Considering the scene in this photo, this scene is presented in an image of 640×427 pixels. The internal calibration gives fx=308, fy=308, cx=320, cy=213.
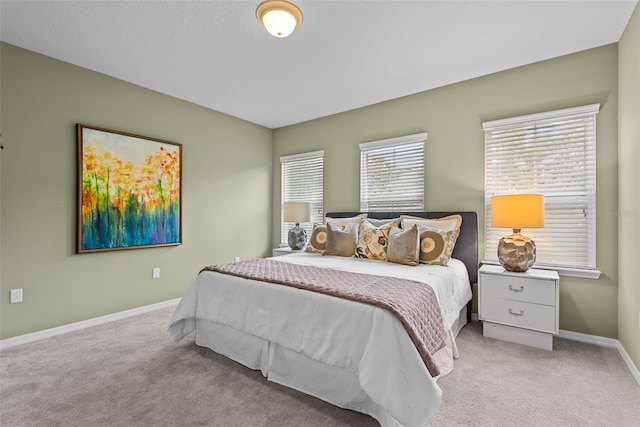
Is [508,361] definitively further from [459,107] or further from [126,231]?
[126,231]

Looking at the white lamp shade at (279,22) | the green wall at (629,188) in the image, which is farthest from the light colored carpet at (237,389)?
the white lamp shade at (279,22)

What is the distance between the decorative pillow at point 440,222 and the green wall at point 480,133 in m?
0.31

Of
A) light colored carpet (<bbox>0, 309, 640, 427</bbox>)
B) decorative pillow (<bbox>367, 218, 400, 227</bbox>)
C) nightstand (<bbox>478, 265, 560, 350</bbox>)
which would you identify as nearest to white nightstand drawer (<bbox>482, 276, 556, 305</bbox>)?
nightstand (<bbox>478, 265, 560, 350</bbox>)

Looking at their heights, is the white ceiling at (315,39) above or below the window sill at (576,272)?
above

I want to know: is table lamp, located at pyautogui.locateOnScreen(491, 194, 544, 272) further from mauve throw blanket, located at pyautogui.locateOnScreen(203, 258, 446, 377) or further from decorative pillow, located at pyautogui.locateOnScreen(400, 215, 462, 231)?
mauve throw blanket, located at pyautogui.locateOnScreen(203, 258, 446, 377)

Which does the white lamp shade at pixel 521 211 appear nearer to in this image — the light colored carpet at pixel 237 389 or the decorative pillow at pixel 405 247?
the decorative pillow at pixel 405 247

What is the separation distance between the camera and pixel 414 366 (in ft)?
5.02

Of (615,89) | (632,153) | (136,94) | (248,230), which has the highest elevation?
(136,94)

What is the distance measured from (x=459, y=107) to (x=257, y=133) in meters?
3.02

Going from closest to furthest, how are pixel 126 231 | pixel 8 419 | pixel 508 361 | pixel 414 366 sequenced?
pixel 414 366
pixel 8 419
pixel 508 361
pixel 126 231

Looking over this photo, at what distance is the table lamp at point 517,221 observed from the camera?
8.61ft

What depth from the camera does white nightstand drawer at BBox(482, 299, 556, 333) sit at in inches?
99.3

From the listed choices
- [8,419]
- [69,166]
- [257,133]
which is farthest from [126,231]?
[257,133]

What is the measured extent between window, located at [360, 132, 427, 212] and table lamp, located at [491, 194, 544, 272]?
106cm
